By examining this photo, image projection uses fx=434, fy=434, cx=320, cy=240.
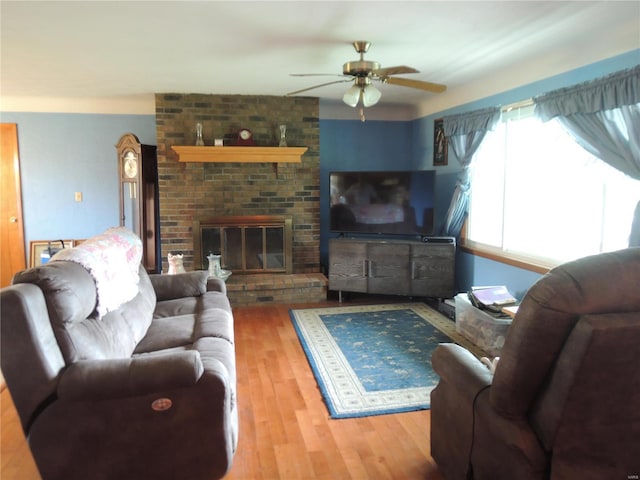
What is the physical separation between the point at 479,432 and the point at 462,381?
0.18m

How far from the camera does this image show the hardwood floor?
1941 mm

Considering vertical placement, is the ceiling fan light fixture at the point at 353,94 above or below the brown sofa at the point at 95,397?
above

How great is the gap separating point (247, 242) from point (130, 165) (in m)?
1.56

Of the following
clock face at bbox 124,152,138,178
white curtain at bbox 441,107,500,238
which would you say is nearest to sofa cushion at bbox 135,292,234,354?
clock face at bbox 124,152,138,178

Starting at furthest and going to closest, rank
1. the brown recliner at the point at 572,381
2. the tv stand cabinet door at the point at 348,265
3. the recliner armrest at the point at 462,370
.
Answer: the tv stand cabinet door at the point at 348,265, the recliner armrest at the point at 462,370, the brown recliner at the point at 572,381

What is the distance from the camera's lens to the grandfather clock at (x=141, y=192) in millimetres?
4805

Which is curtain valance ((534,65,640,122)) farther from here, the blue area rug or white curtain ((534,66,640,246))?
the blue area rug

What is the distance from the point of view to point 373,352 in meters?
3.27

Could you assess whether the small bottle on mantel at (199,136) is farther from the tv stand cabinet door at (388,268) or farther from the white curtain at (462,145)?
the white curtain at (462,145)

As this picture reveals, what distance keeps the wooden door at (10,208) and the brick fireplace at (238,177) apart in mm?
1772

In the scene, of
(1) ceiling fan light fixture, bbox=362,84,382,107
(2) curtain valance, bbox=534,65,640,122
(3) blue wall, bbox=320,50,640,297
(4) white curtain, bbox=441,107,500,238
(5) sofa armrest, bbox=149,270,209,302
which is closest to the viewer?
(2) curtain valance, bbox=534,65,640,122

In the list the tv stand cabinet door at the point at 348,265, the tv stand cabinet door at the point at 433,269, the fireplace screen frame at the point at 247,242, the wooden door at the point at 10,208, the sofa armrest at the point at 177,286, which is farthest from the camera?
the wooden door at the point at 10,208

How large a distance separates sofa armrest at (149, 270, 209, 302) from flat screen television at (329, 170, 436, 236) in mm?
1957

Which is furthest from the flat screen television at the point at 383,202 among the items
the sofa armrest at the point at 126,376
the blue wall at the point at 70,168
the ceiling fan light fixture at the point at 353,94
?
the sofa armrest at the point at 126,376
